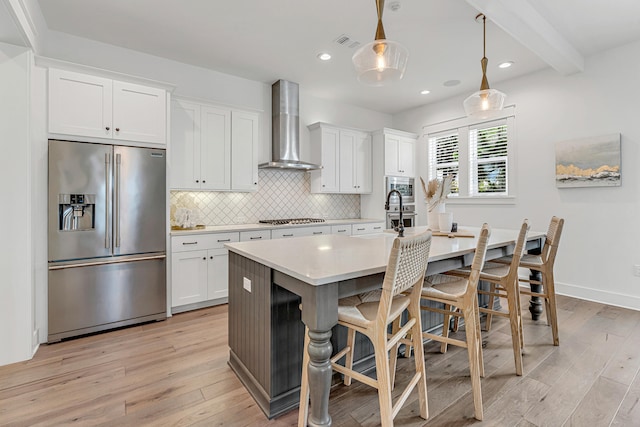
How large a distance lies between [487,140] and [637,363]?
3.39 m

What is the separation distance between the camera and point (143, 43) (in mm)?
3418

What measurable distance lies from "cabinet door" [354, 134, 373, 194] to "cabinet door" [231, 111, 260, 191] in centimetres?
185

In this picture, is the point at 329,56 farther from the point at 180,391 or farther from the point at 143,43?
the point at 180,391

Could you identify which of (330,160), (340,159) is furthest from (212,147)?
(340,159)

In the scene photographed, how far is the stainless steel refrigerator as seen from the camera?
2705 mm

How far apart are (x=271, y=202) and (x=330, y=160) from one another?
117 cm

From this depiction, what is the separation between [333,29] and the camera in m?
3.17

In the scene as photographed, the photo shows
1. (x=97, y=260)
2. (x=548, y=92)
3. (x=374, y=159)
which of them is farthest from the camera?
(x=374, y=159)

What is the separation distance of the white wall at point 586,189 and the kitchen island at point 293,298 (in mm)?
2325

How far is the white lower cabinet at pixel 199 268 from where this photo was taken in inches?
132

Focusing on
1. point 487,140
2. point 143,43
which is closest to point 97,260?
point 143,43

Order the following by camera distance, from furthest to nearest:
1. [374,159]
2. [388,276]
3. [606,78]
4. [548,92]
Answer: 1. [374,159]
2. [548,92]
3. [606,78]
4. [388,276]

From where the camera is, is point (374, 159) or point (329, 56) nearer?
point (329, 56)

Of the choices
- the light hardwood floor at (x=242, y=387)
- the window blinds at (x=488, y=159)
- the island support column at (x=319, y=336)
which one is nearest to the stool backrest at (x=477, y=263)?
the light hardwood floor at (x=242, y=387)
